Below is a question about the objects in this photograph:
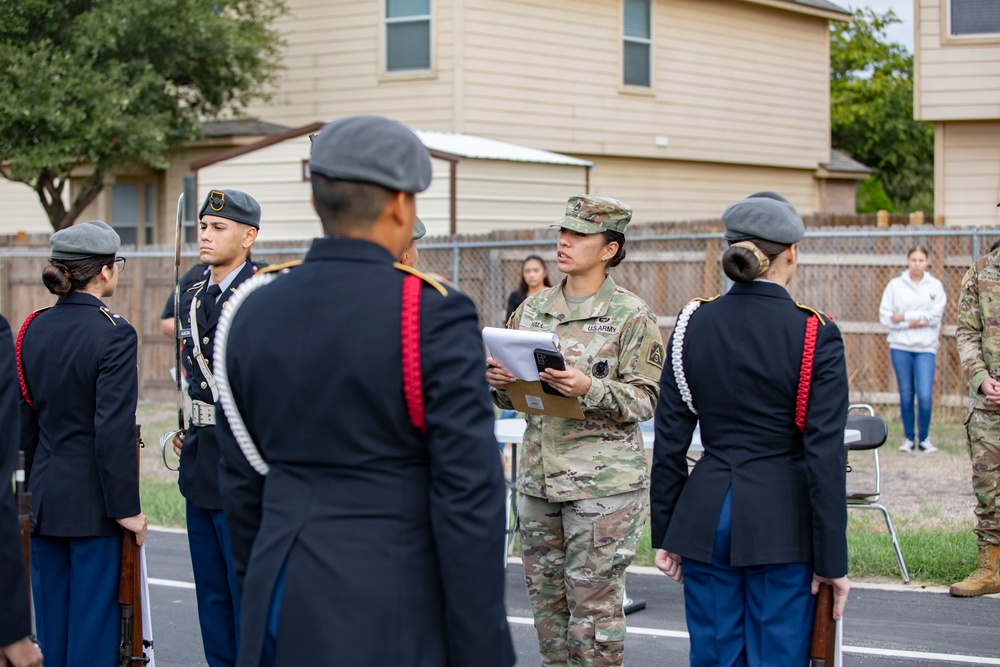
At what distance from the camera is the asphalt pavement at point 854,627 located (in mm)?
6043

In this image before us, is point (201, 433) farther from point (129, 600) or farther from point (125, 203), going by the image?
point (125, 203)

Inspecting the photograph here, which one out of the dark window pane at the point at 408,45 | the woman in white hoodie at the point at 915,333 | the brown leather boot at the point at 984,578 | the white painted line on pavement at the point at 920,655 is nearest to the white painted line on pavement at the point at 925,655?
the white painted line on pavement at the point at 920,655

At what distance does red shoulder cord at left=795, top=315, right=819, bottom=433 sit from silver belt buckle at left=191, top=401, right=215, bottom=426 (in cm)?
247

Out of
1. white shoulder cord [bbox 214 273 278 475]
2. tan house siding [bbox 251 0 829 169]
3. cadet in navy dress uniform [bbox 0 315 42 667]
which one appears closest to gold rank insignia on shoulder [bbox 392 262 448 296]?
white shoulder cord [bbox 214 273 278 475]

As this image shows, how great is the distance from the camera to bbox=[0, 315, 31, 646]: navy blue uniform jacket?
10.6 feet

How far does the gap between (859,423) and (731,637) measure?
3.79 metres

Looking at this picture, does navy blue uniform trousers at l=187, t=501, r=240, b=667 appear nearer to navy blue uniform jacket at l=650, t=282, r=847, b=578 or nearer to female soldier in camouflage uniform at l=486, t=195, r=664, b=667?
female soldier in camouflage uniform at l=486, t=195, r=664, b=667

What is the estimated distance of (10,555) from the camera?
10.6 feet

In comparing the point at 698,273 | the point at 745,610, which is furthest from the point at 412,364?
the point at 698,273

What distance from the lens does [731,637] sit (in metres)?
4.09

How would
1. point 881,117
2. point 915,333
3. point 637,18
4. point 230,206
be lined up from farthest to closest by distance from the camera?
point 881,117, point 637,18, point 915,333, point 230,206

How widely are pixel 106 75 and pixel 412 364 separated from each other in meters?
17.0

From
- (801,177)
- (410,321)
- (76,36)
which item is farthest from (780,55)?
(410,321)

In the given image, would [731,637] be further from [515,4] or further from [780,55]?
[780,55]
